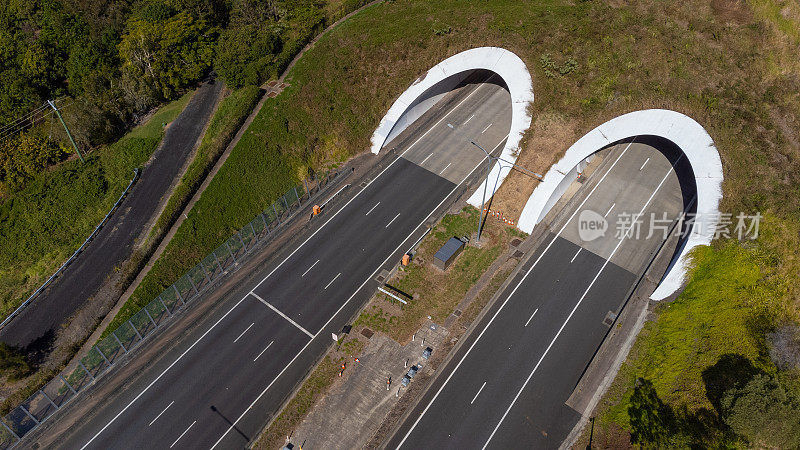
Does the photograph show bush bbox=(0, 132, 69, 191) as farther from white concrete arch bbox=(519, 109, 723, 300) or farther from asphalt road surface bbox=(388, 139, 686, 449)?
white concrete arch bbox=(519, 109, 723, 300)

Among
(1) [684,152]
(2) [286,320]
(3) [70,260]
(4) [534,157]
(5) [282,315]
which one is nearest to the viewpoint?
(2) [286,320]

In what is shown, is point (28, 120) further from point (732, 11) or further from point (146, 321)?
point (732, 11)

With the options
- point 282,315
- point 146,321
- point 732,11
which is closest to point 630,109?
point 732,11

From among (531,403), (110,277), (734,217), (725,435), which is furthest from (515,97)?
(110,277)

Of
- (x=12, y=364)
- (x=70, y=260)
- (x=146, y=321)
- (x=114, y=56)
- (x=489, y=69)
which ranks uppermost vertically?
(x=489, y=69)

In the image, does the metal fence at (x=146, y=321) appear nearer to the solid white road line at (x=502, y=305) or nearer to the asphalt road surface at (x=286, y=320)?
the asphalt road surface at (x=286, y=320)

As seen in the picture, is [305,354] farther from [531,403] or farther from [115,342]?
[531,403]
